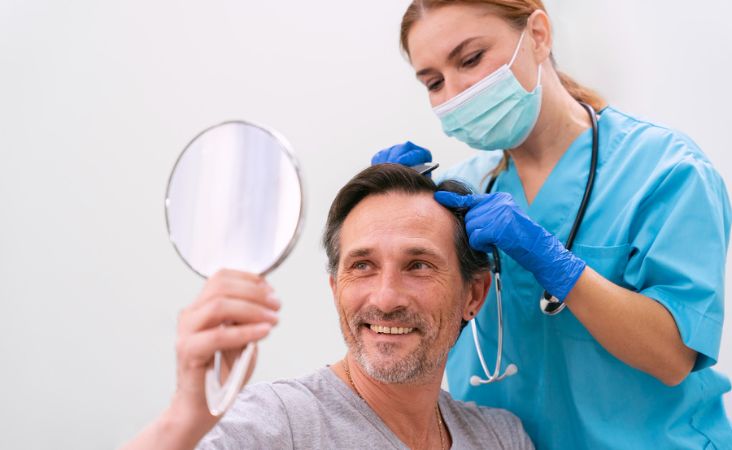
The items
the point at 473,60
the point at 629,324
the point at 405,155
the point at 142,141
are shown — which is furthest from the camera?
the point at 142,141

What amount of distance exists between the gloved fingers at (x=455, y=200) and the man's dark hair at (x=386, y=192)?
0.10 feet

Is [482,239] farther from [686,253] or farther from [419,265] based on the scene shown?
[686,253]

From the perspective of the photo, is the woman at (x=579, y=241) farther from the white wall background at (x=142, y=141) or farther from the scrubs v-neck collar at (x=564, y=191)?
the white wall background at (x=142, y=141)

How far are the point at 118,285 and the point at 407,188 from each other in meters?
1.01

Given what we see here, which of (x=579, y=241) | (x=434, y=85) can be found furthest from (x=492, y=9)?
(x=579, y=241)

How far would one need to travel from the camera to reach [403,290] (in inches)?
58.3

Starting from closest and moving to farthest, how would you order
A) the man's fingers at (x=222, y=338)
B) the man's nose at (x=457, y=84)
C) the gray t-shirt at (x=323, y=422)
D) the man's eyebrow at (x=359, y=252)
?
the man's fingers at (x=222, y=338) < the gray t-shirt at (x=323, y=422) < the man's eyebrow at (x=359, y=252) < the man's nose at (x=457, y=84)

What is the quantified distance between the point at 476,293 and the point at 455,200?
23 centimetres

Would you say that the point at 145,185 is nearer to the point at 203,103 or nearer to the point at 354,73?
the point at 203,103

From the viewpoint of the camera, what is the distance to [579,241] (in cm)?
159

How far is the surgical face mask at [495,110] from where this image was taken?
1596 mm

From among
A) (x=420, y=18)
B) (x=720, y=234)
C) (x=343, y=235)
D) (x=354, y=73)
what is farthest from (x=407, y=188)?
(x=354, y=73)

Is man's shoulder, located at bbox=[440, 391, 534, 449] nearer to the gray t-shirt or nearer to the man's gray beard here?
the gray t-shirt

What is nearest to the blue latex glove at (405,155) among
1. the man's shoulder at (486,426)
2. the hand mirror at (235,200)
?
the man's shoulder at (486,426)
